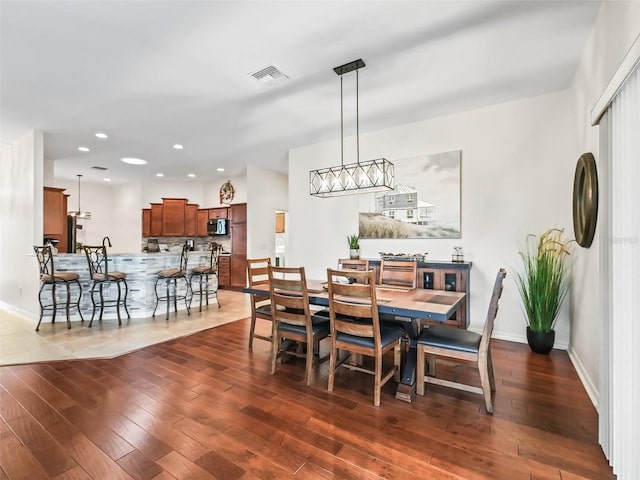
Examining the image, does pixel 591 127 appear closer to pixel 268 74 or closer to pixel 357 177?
pixel 357 177

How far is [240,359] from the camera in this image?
10.7 ft

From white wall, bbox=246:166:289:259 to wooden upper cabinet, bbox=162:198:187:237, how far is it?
2931 mm

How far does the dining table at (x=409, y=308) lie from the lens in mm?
2238

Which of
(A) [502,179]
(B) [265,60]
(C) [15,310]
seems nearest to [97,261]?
(C) [15,310]

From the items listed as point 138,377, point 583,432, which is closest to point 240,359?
A: point 138,377

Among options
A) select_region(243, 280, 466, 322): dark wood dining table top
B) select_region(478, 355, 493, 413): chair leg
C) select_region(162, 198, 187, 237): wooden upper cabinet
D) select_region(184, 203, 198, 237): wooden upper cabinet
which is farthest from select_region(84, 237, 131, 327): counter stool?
select_region(478, 355, 493, 413): chair leg

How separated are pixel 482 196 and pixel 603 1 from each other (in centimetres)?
211

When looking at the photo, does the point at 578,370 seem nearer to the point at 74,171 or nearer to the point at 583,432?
the point at 583,432

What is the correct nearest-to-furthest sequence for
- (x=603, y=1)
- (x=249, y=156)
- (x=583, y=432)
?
(x=583, y=432), (x=603, y=1), (x=249, y=156)

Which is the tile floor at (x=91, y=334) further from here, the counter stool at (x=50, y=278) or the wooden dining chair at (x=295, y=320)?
the wooden dining chair at (x=295, y=320)

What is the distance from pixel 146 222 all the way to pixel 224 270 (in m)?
2.68

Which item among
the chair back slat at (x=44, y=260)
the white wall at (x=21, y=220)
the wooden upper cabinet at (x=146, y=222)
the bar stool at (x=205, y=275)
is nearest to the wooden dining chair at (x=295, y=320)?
the bar stool at (x=205, y=275)

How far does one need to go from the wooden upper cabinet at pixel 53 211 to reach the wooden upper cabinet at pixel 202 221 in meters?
3.05

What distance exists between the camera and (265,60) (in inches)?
113
